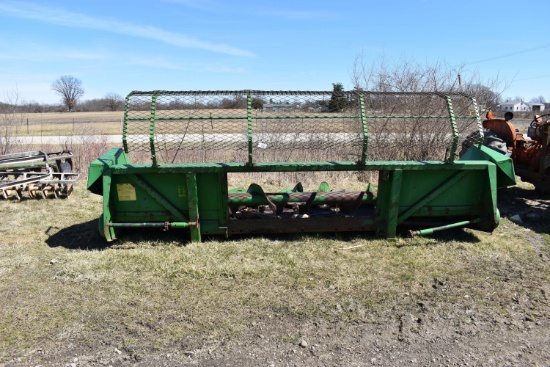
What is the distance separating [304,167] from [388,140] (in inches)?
231

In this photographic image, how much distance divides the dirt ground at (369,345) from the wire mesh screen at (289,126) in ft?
6.79

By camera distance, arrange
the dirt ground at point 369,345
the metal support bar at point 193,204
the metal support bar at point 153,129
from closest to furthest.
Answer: the dirt ground at point 369,345 < the metal support bar at point 153,129 < the metal support bar at point 193,204

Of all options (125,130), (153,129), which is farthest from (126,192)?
(153,129)

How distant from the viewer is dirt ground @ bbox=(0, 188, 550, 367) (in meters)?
2.96

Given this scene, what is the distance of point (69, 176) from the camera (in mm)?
8594

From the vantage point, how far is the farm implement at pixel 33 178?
25.0ft

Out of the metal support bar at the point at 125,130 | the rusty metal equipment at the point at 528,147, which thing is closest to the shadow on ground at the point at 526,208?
the rusty metal equipment at the point at 528,147

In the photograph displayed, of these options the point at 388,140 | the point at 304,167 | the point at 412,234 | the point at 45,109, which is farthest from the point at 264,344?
the point at 45,109

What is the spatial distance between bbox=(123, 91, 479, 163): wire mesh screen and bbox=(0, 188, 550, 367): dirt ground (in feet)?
6.79

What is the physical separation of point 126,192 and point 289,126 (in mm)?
4465

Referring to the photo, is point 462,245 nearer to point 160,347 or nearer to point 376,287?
point 376,287

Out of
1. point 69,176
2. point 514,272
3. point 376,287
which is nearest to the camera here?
point 376,287

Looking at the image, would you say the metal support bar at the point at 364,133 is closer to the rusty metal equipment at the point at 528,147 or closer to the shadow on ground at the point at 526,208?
the shadow on ground at the point at 526,208

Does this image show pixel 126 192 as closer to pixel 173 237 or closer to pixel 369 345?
pixel 173 237
